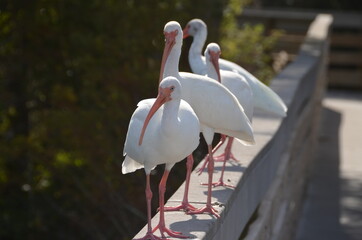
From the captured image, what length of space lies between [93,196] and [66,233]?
121cm

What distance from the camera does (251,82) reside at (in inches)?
306

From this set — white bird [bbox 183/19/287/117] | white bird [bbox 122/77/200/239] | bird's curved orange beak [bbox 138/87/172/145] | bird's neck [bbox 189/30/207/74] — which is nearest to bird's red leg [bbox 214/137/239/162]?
white bird [bbox 183/19/287/117]

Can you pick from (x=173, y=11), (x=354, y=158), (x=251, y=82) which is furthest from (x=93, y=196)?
(x=354, y=158)

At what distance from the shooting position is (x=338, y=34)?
971 inches

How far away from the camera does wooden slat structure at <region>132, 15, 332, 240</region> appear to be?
5371mm

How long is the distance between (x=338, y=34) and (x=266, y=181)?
58.0 feet

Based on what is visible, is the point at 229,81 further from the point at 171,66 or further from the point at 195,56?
the point at 171,66

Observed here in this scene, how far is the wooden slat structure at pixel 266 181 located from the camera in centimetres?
537

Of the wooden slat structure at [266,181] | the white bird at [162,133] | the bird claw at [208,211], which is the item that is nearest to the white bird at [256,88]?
the wooden slat structure at [266,181]

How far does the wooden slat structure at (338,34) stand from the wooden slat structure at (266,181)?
9.30 metres

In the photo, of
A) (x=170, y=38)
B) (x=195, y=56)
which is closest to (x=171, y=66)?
(x=170, y=38)

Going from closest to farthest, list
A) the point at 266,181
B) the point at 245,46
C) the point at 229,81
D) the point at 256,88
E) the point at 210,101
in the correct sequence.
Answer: the point at 210,101, the point at 229,81, the point at 266,181, the point at 256,88, the point at 245,46

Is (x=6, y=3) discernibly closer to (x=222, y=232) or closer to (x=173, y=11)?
(x=173, y=11)

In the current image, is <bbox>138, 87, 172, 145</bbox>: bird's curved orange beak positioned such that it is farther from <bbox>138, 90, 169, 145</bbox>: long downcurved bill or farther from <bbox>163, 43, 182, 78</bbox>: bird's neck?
<bbox>163, 43, 182, 78</bbox>: bird's neck
